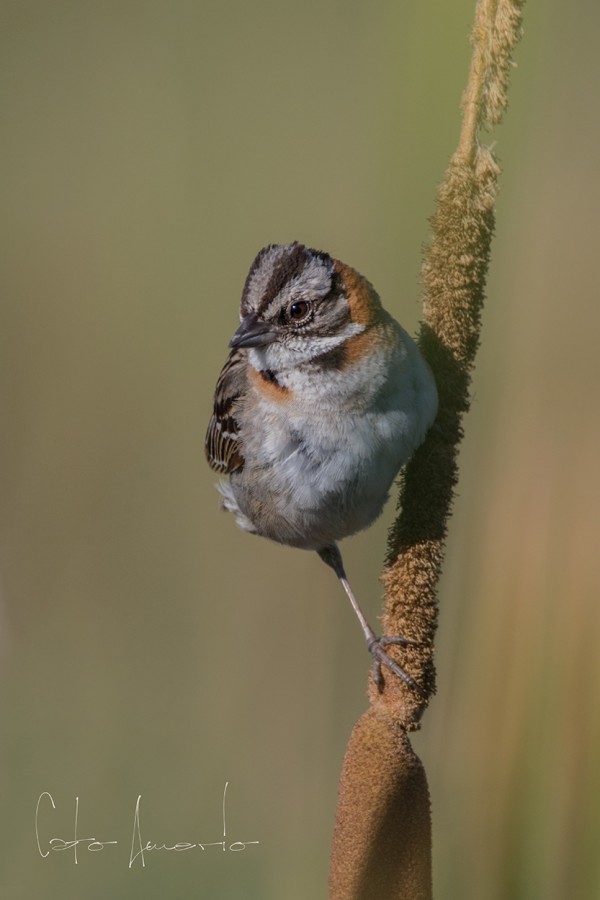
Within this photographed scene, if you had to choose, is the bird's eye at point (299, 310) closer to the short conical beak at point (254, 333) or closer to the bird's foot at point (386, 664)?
the short conical beak at point (254, 333)

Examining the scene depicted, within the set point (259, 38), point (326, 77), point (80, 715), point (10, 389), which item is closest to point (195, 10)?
point (259, 38)

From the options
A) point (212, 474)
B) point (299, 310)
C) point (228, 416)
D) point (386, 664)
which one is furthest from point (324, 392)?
point (212, 474)

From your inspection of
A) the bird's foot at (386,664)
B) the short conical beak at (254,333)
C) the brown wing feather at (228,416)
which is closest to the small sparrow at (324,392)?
the short conical beak at (254,333)

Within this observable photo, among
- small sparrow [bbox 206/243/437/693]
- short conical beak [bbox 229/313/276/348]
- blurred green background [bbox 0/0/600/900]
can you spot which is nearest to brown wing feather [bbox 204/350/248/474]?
small sparrow [bbox 206/243/437/693]

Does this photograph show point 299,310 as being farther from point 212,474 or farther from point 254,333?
point 212,474

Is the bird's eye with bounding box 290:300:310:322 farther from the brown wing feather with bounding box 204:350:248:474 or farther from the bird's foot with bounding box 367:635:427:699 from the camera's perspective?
the bird's foot with bounding box 367:635:427:699

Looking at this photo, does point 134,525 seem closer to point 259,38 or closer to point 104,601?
point 104,601
